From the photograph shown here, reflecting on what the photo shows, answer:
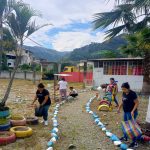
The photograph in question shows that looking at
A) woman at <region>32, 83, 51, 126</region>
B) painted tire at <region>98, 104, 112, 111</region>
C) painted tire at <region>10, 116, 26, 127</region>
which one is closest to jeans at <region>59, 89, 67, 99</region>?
painted tire at <region>98, 104, 112, 111</region>

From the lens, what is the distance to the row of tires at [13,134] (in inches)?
291

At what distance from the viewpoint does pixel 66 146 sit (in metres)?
7.35

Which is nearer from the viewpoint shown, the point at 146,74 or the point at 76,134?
the point at 76,134

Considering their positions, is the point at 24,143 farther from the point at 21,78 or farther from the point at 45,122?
the point at 21,78

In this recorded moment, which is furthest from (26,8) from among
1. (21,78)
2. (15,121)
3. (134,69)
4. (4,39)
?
(21,78)

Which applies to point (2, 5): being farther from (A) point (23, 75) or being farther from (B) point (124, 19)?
(A) point (23, 75)

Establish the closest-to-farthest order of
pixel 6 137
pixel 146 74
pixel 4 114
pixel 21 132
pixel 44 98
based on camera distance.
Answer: pixel 6 137 → pixel 21 132 → pixel 4 114 → pixel 44 98 → pixel 146 74

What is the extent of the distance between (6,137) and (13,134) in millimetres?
346

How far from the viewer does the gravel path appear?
7441 millimetres

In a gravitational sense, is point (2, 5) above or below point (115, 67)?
above

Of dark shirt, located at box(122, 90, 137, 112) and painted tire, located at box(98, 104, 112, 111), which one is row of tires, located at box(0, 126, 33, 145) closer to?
dark shirt, located at box(122, 90, 137, 112)

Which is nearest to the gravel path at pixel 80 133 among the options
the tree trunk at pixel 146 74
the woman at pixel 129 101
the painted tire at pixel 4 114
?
the woman at pixel 129 101

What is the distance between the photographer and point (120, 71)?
83.9 ft

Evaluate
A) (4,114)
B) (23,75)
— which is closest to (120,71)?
(4,114)
